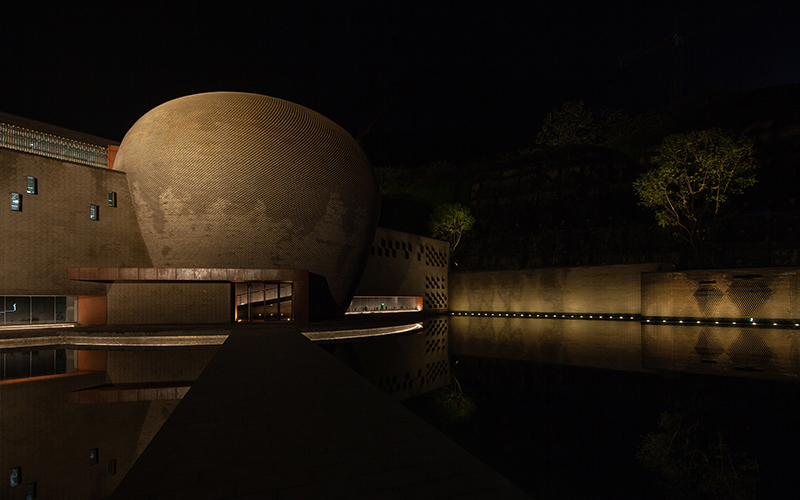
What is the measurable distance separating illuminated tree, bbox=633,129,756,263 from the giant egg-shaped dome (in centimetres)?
1454

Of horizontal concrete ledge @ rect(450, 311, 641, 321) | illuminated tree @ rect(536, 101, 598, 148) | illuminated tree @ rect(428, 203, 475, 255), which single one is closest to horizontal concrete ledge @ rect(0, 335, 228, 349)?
horizontal concrete ledge @ rect(450, 311, 641, 321)

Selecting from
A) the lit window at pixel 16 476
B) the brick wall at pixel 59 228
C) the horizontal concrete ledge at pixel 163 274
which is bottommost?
the lit window at pixel 16 476

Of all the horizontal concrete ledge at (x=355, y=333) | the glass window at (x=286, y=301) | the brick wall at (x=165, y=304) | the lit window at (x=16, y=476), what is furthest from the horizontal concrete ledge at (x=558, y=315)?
the lit window at (x=16, y=476)

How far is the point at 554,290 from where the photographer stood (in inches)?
1001

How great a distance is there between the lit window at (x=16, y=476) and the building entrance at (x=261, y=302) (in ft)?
43.3

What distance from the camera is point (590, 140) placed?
3928 cm

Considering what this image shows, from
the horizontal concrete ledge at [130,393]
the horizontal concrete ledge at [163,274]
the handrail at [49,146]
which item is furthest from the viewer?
the handrail at [49,146]

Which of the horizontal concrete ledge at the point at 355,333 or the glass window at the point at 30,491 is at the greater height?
the glass window at the point at 30,491

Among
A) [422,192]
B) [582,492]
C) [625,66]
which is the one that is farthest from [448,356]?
[625,66]

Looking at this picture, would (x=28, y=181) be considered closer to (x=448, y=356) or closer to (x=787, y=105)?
(x=448, y=356)

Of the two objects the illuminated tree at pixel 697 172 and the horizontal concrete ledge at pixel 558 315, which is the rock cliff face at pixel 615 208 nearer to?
the illuminated tree at pixel 697 172

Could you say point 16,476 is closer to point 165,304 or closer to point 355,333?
point 355,333

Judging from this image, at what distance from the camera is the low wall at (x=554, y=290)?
22.5m

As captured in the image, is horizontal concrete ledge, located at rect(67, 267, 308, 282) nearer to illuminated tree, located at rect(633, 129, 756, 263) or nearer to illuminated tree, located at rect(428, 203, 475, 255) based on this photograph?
illuminated tree, located at rect(633, 129, 756, 263)
